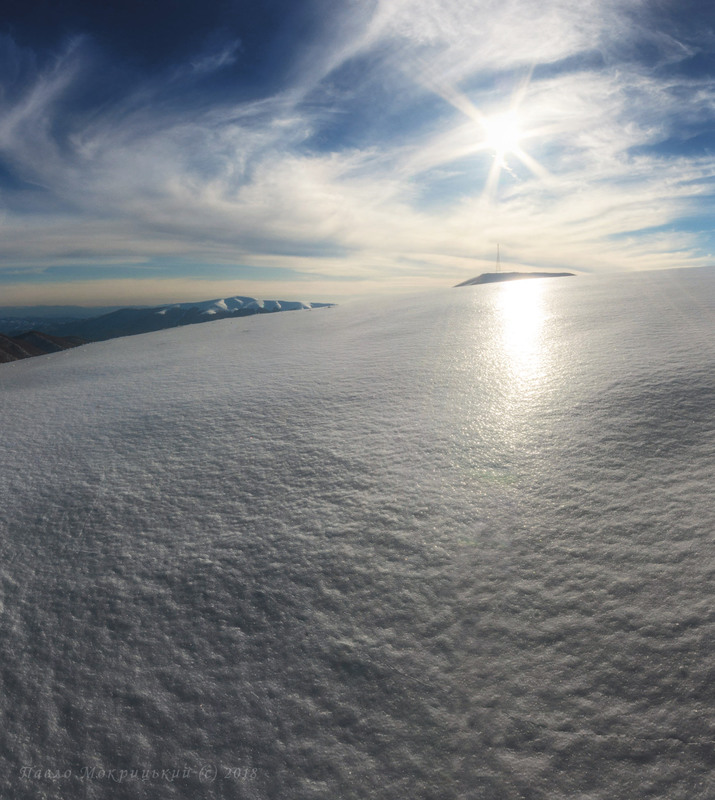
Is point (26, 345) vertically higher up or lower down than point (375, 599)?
higher up

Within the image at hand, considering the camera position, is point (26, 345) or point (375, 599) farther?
point (26, 345)

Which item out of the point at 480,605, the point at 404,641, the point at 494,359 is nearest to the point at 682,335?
the point at 494,359

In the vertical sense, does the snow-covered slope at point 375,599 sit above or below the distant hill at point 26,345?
below

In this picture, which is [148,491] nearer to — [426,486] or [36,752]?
[36,752]

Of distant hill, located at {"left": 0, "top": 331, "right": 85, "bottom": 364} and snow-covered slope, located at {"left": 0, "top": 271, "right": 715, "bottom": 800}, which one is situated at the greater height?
distant hill, located at {"left": 0, "top": 331, "right": 85, "bottom": 364}

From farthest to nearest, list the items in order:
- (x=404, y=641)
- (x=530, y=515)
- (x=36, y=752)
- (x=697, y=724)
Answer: (x=530, y=515), (x=404, y=641), (x=36, y=752), (x=697, y=724)

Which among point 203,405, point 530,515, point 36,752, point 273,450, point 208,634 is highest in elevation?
point 203,405

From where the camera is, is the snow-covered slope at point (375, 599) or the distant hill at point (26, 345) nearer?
the snow-covered slope at point (375, 599)

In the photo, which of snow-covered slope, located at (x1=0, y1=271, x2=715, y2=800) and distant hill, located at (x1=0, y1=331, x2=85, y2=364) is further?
distant hill, located at (x1=0, y1=331, x2=85, y2=364)
